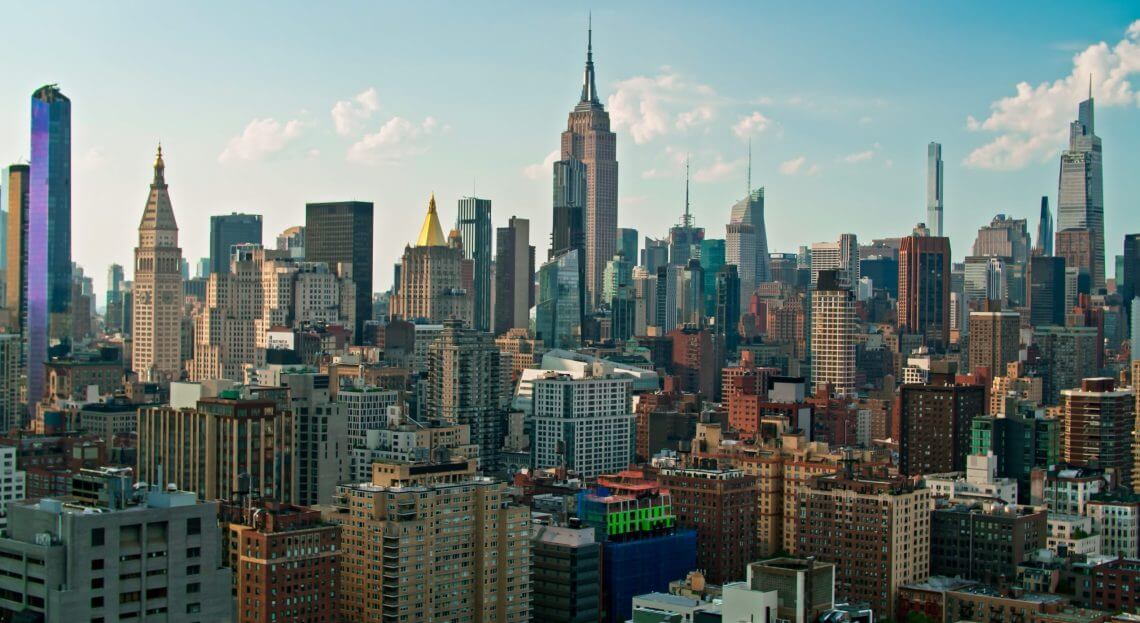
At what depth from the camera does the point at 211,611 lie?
4094 cm

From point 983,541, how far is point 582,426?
138ft

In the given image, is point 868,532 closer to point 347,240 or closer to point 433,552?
point 433,552

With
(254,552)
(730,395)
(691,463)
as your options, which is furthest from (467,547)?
(730,395)

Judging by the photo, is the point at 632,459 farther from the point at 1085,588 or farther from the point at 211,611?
the point at 211,611

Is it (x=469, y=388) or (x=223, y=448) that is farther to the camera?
(x=469, y=388)

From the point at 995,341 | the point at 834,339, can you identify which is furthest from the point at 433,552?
the point at 995,341

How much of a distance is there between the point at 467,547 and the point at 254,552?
9.91m

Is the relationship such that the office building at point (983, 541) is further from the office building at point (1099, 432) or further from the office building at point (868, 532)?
the office building at point (1099, 432)

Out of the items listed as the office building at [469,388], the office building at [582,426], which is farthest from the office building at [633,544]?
the office building at [582,426]

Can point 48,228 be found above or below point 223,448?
above

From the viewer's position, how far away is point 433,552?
2559 inches

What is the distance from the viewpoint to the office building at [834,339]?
161 metres

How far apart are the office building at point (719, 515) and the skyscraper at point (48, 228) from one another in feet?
256

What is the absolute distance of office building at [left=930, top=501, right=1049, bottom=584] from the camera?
3147 inches
